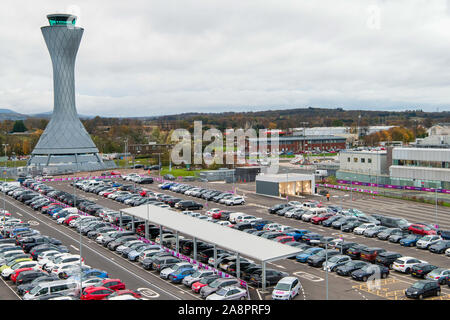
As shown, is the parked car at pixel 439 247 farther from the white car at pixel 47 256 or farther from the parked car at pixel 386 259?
the white car at pixel 47 256

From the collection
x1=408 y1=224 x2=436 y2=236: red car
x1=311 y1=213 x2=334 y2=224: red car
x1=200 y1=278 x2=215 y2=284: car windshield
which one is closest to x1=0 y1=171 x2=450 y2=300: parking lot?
x1=311 y1=213 x2=334 y2=224: red car

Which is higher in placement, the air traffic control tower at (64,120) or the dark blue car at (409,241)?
the air traffic control tower at (64,120)

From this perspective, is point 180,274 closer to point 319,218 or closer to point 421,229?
point 319,218

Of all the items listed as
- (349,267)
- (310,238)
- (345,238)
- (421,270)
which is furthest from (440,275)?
(345,238)

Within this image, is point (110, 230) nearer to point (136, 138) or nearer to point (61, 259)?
point (61, 259)

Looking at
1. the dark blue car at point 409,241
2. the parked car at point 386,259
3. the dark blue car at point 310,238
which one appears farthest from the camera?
the dark blue car at point 409,241

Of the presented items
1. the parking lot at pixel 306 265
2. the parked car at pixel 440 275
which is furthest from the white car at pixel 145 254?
the parked car at pixel 440 275
